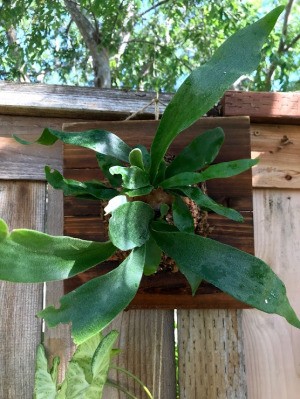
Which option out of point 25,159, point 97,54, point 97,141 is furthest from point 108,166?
point 97,54

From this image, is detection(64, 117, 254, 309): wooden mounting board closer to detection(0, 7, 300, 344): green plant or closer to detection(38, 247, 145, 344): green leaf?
detection(0, 7, 300, 344): green plant

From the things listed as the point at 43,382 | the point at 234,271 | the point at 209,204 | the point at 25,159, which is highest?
the point at 25,159

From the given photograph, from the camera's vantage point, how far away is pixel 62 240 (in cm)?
85

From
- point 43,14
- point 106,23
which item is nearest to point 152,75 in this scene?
point 106,23

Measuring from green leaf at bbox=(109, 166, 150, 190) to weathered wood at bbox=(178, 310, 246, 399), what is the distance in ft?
1.13

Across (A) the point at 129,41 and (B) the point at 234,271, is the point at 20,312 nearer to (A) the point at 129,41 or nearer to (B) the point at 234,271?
(B) the point at 234,271

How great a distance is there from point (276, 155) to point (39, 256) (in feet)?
2.02

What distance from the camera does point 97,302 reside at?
2.60 ft

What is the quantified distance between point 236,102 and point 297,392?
59 centimetres

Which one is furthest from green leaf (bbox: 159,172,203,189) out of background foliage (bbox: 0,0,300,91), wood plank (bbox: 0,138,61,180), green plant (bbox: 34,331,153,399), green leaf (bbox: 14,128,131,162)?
background foliage (bbox: 0,0,300,91)

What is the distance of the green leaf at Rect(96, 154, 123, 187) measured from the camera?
999mm

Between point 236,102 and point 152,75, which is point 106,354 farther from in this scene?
point 152,75

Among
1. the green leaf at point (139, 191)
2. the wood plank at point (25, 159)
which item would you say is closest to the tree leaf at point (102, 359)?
the green leaf at point (139, 191)

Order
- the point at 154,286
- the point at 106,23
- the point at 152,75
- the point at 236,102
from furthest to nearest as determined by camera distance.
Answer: the point at 152,75 < the point at 106,23 < the point at 236,102 < the point at 154,286
